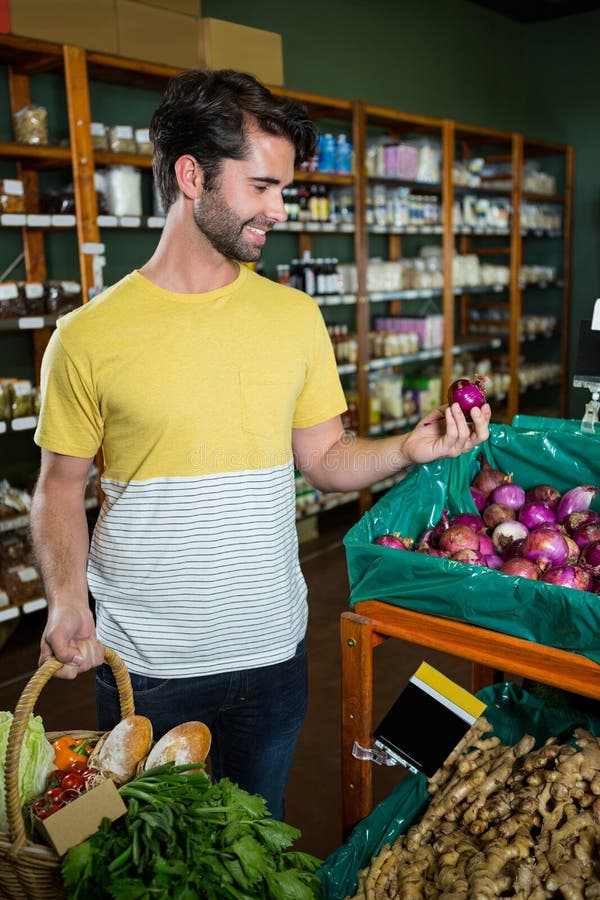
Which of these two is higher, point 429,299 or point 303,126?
point 303,126

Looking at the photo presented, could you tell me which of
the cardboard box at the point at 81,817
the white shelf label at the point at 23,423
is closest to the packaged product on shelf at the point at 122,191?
the white shelf label at the point at 23,423

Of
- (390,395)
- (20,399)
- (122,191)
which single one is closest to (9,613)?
(20,399)

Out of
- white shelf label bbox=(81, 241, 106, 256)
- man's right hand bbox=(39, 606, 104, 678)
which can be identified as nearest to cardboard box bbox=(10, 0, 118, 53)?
white shelf label bbox=(81, 241, 106, 256)

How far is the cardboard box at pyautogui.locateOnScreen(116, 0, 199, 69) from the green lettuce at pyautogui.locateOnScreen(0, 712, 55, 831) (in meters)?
3.24

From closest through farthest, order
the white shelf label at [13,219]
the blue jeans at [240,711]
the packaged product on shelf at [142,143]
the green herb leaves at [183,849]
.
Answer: the green herb leaves at [183,849]
the blue jeans at [240,711]
the white shelf label at [13,219]
the packaged product on shelf at [142,143]

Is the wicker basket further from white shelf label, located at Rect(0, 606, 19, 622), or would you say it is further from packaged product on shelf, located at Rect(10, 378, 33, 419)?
packaged product on shelf, located at Rect(10, 378, 33, 419)

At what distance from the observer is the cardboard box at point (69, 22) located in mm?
3357

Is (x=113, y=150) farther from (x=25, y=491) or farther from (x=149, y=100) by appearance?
(x=25, y=491)

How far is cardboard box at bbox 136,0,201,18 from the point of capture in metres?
3.81

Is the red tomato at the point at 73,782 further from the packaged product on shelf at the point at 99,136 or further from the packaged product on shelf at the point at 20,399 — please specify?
the packaged product on shelf at the point at 99,136

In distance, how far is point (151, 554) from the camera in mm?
1568

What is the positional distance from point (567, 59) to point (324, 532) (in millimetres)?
5032

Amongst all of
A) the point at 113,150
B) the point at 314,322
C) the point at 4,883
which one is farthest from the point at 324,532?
the point at 4,883

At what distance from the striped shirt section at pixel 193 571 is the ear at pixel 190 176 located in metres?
0.54
